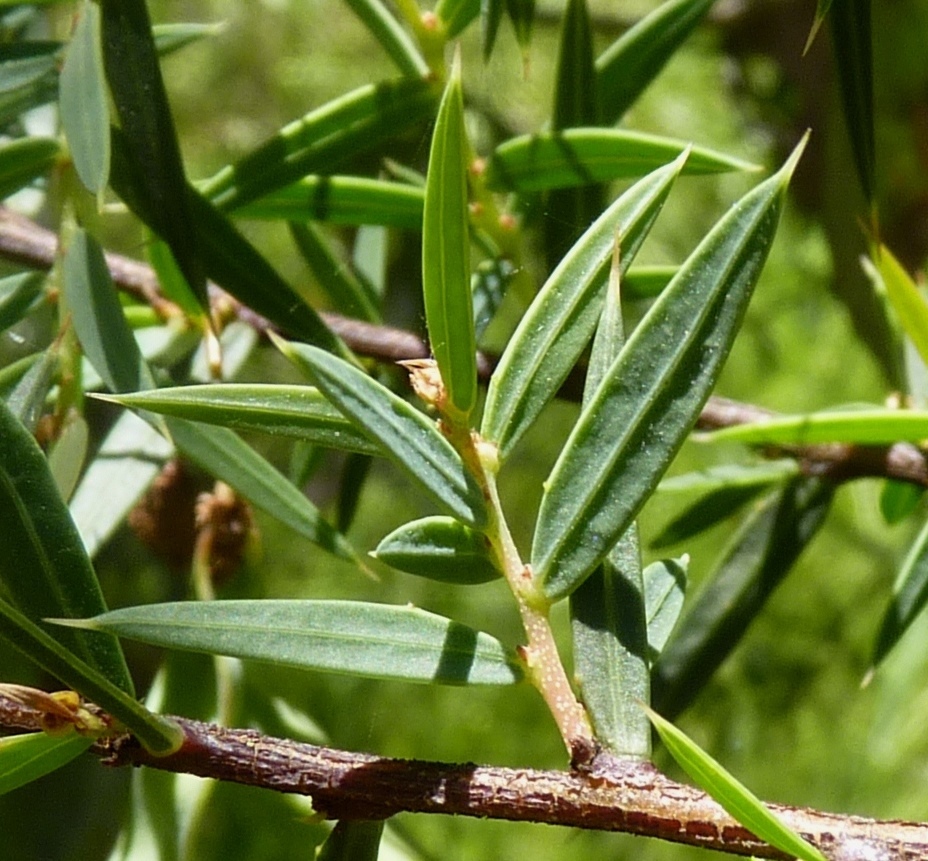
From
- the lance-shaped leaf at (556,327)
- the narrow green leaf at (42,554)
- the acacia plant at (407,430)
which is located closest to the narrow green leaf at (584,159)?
the acacia plant at (407,430)

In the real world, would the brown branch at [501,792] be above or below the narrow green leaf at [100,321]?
below

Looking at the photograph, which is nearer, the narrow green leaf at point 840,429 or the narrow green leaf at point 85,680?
the narrow green leaf at point 85,680

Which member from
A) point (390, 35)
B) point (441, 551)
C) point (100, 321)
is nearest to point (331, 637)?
point (441, 551)

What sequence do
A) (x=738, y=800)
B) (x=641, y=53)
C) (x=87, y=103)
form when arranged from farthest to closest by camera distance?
1. (x=641, y=53)
2. (x=87, y=103)
3. (x=738, y=800)

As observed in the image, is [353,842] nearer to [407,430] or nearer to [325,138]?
[407,430]

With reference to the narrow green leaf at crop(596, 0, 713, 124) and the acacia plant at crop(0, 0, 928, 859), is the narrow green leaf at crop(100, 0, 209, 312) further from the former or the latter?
the narrow green leaf at crop(596, 0, 713, 124)

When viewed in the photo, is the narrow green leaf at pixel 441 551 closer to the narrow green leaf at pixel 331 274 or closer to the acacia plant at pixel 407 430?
the acacia plant at pixel 407 430
